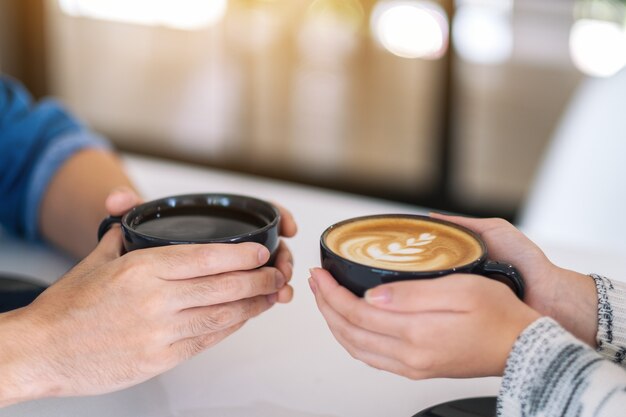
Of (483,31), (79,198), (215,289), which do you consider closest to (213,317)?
(215,289)

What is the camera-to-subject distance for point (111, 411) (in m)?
0.74

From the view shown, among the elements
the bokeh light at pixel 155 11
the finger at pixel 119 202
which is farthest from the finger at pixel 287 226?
the bokeh light at pixel 155 11

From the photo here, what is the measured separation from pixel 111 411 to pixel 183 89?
2752 mm

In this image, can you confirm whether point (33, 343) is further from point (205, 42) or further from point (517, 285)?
point (205, 42)

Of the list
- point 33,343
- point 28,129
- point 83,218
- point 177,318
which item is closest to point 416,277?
point 177,318

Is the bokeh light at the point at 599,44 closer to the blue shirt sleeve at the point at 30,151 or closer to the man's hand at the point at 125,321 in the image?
the blue shirt sleeve at the point at 30,151

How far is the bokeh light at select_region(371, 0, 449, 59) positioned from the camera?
9.09 feet

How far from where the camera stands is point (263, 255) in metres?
0.72

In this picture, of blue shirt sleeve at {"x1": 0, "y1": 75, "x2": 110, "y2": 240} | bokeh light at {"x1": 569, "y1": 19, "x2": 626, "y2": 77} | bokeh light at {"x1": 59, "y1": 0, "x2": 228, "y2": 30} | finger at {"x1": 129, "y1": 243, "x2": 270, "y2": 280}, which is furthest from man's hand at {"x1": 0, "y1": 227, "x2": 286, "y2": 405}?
bokeh light at {"x1": 59, "y1": 0, "x2": 228, "y2": 30}

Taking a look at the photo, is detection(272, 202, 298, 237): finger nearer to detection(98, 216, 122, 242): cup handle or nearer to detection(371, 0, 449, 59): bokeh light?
detection(98, 216, 122, 242): cup handle

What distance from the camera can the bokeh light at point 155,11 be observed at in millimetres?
3191

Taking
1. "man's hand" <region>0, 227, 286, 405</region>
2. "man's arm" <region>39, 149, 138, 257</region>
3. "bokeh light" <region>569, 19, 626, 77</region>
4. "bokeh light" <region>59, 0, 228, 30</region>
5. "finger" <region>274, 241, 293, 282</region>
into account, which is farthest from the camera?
"bokeh light" <region>59, 0, 228, 30</region>

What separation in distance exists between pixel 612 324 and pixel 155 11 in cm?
288

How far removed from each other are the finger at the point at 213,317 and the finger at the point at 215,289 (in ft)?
0.04
